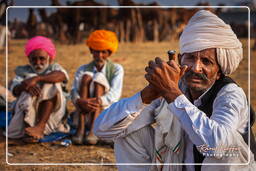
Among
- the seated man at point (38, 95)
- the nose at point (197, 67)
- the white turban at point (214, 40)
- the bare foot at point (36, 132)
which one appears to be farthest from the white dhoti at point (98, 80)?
the nose at point (197, 67)

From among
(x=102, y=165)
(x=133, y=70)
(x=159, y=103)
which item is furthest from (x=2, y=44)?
(x=159, y=103)

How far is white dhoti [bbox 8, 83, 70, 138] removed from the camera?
475 centimetres

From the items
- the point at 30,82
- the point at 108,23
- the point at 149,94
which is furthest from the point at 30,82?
the point at 108,23

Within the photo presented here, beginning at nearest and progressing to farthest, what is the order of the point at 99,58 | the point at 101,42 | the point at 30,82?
the point at 30,82
the point at 99,58
the point at 101,42

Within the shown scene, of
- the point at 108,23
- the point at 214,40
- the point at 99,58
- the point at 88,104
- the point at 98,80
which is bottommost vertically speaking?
the point at 88,104

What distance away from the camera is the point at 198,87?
2594 millimetres

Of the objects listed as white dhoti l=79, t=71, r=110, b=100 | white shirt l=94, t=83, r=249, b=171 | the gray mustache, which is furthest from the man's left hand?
the gray mustache

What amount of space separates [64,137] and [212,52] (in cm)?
273

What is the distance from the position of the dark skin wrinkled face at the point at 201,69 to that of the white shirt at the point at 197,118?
0.12 metres

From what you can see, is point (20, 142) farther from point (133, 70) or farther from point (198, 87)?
point (133, 70)

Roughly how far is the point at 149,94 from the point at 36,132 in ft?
8.15

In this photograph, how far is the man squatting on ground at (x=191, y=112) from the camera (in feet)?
7.54

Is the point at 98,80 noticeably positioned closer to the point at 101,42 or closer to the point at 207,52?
the point at 101,42

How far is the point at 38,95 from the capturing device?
474 centimetres
